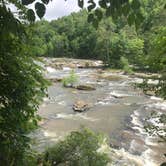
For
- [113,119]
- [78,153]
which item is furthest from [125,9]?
[113,119]

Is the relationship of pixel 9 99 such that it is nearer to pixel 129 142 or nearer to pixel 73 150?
pixel 73 150

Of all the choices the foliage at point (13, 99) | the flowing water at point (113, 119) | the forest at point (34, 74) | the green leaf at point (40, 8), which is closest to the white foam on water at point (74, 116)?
the flowing water at point (113, 119)

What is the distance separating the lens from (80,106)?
23609 mm

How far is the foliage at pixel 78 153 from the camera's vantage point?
10.7 meters

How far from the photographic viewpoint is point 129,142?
55.5 feet

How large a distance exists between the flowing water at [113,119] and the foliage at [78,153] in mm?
2484

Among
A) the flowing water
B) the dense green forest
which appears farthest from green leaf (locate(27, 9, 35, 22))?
the dense green forest

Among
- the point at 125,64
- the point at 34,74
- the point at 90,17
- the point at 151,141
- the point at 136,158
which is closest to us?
the point at 90,17

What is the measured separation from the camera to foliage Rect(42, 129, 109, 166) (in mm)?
10664

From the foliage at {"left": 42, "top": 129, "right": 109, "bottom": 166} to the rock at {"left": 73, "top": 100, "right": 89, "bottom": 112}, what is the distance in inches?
458

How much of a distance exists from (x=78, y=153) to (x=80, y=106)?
12.7 meters

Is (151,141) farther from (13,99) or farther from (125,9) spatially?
(125,9)

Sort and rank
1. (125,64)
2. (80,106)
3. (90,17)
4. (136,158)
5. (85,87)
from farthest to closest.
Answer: (125,64)
(85,87)
(80,106)
(136,158)
(90,17)

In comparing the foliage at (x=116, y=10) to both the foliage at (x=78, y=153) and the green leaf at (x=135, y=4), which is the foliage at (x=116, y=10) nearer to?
the green leaf at (x=135, y=4)
